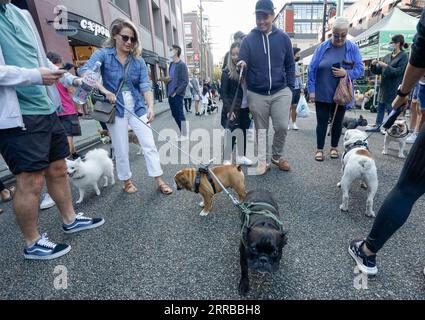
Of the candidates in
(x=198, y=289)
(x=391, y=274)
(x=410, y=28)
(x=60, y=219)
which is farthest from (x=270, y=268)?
(x=410, y=28)

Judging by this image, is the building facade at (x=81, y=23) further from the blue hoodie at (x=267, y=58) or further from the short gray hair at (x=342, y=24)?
the short gray hair at (x=342, y=24)

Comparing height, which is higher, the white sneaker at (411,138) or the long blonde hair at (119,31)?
the long blonde hair at (119,31)

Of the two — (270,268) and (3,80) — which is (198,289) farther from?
(3,80)

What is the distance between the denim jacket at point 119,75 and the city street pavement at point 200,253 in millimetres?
1319

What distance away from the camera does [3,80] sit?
1.63 m

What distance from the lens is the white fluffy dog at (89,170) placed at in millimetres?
3277

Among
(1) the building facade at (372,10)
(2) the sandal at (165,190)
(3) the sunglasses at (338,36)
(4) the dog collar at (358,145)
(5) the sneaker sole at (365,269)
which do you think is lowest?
(2) the sandal at (165,190)

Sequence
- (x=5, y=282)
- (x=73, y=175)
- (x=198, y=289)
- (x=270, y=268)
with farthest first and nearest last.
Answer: (x=73, y=175)
(x=5, y=282)
(x=198, y=289)
(x=270, y=268)

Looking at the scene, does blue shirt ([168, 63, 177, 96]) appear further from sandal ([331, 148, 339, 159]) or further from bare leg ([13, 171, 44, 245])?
bare leg ([13, 171, 44, 245])

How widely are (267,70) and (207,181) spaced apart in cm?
190

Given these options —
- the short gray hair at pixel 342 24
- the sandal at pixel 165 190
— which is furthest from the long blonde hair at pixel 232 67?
the sandal at pixel 165 190

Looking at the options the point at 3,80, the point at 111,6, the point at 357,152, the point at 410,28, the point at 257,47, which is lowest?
the point at 357,152

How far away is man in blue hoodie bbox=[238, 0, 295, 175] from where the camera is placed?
11.3 ft
